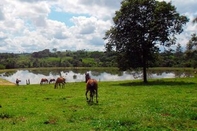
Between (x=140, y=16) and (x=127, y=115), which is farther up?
(x=140, y=16)

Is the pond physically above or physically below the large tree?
below

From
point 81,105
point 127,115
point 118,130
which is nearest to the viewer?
point 118,130

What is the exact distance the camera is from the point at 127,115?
16.2 metres

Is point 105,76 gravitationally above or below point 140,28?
below

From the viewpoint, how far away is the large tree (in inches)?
1870

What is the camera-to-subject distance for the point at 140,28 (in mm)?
48125

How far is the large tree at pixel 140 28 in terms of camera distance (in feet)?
156

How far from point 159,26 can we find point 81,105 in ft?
100

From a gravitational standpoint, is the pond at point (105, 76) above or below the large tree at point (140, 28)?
below

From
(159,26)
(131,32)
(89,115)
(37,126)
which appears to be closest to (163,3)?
(159,26)

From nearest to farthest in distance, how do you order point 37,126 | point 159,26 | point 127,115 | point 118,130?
point 118,130 < point 37,126 < point 127,115 < point 159,26

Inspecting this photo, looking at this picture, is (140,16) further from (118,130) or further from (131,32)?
(118,130)

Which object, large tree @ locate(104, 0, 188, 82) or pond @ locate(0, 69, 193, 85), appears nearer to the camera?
large tree @ locate(104, 0, 188, 82)

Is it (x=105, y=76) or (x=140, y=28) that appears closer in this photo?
(x=140, y=28)
